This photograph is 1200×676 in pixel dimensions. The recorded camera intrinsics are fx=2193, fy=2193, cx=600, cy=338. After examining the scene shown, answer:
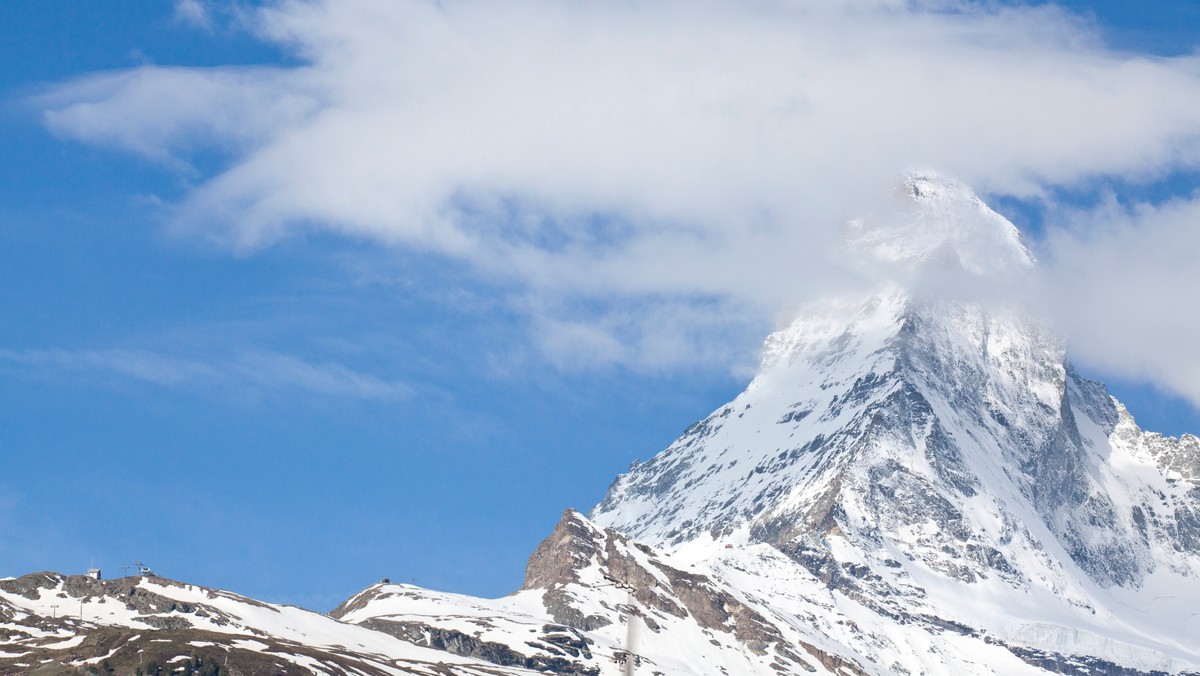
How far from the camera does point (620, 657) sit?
14862 centimetres

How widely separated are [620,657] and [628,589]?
526 centimetres

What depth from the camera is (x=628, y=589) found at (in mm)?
146625
